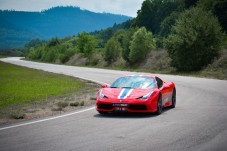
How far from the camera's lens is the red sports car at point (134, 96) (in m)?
11.9

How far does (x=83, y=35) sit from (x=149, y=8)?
33225 mm

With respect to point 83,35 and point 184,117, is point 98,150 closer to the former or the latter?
point 184,117

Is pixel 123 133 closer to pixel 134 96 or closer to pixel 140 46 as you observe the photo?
pixel 134 96

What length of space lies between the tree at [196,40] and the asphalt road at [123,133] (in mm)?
28005

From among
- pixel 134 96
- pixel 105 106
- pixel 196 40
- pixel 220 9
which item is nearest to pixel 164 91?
pixel 134 96

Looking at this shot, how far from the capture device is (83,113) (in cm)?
1300

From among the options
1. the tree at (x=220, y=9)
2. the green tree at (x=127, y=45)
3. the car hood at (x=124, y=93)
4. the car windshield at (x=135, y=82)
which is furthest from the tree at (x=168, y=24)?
the car hood at (x=124, y=93)

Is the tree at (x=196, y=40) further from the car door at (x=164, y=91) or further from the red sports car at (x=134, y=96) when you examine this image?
the red sports car at (x=134, y=96)

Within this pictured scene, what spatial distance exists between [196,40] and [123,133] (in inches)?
1275

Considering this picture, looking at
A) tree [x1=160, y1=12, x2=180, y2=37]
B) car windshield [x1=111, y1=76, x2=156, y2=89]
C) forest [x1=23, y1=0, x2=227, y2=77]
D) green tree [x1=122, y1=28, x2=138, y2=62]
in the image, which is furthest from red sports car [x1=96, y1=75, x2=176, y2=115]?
tree [x1=160, y1=12, x2=180, y2=37]

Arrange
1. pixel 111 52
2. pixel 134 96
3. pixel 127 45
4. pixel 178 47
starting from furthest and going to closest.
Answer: pixel 111 52
pixel 127 45
pixel 178 47
pixel 134 96

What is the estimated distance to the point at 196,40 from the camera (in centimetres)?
4022

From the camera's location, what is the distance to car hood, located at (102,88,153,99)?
12123 millimetres

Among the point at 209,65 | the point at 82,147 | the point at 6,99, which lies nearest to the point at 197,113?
the point at 82,147
